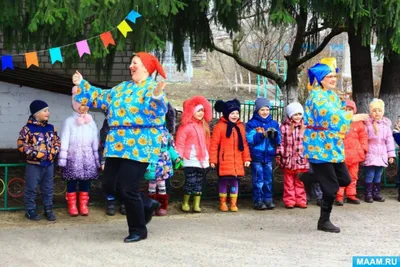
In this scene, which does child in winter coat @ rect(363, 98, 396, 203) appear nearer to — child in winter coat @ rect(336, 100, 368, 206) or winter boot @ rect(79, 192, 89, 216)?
child in winter coat @ rect(336, 100, 368, 206)

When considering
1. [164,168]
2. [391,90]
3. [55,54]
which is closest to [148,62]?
[55,54]

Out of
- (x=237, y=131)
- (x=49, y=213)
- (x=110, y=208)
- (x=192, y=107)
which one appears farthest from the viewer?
(x=237, y=131)

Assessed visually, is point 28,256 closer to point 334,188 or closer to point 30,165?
point 30,165

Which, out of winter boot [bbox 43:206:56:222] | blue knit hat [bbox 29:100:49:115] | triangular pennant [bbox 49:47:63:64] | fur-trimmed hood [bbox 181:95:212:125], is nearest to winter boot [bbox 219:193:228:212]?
fur-trimmed hood [bbox 181:95:212:125]

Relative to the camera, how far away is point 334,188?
623 centimetres

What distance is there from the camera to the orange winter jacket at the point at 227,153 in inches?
292

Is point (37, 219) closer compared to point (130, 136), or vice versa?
point (130, 136)

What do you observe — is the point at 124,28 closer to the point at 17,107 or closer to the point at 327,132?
the point at 327,132

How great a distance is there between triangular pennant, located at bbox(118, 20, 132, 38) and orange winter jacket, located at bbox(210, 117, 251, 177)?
6.30ft

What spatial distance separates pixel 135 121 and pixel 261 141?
223 centimetres

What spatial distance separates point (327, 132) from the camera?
20.6 feet

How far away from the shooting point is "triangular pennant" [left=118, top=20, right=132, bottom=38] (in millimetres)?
6077

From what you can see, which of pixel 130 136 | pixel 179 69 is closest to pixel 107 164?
pixel 130 136

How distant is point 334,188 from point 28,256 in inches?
114
